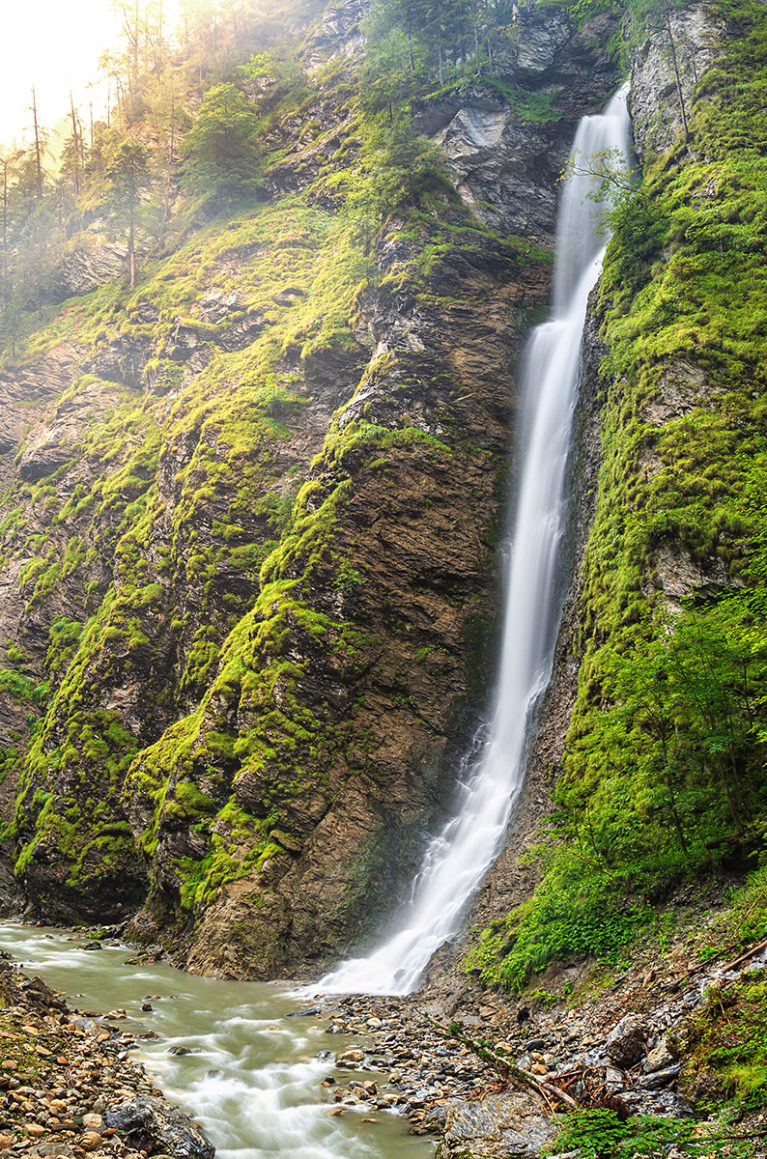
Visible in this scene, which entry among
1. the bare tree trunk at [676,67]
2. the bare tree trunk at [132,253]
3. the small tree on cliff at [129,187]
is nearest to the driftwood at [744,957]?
the bare tree trunk at [676,67]

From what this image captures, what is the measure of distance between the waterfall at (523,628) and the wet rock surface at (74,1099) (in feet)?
19.6

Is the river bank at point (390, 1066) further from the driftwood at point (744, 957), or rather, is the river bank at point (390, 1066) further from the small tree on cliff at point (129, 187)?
the small tree on cliff at point (129, 187)

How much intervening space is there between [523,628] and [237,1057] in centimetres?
1204

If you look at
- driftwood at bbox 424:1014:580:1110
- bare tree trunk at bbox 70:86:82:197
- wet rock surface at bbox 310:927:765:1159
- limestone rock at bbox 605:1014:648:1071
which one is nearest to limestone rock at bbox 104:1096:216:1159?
wet rock surface at bbox 310:927:765:1159

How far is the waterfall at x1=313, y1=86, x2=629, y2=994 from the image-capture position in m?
13.7

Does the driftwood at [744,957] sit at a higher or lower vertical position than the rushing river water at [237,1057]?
higher

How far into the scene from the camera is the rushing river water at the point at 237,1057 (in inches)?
285

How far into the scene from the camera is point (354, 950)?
14195mm

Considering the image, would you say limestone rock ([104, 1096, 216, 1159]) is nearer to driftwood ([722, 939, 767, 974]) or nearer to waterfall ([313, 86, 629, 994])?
driftwood ([722, 939, 767, 974])

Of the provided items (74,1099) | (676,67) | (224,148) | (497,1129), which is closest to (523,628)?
(497,1129)

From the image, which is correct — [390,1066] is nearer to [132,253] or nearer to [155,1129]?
[155,1129]

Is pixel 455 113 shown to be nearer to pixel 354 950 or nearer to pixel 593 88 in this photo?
pixel 593 88

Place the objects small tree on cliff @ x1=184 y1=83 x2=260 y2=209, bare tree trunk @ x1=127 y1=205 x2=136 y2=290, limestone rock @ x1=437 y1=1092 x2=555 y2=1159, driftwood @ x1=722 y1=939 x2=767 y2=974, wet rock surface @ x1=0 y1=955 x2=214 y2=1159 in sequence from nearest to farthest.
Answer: wet rock surface @ x1=0 y1=955 x2=214 y2=1159 < limestone rock @ x1=437 y1=1092 x2=555 y2=1159 < driftwood @ x1=722 y1=939 x2=767 y2=974 < small tree on cliff @ x1=184 y1=83 x2=260 y2=209 < bare tree trunk @ x1=127 y1=205 x2=136 y2=290

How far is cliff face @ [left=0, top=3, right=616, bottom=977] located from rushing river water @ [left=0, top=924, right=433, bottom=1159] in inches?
70.0
